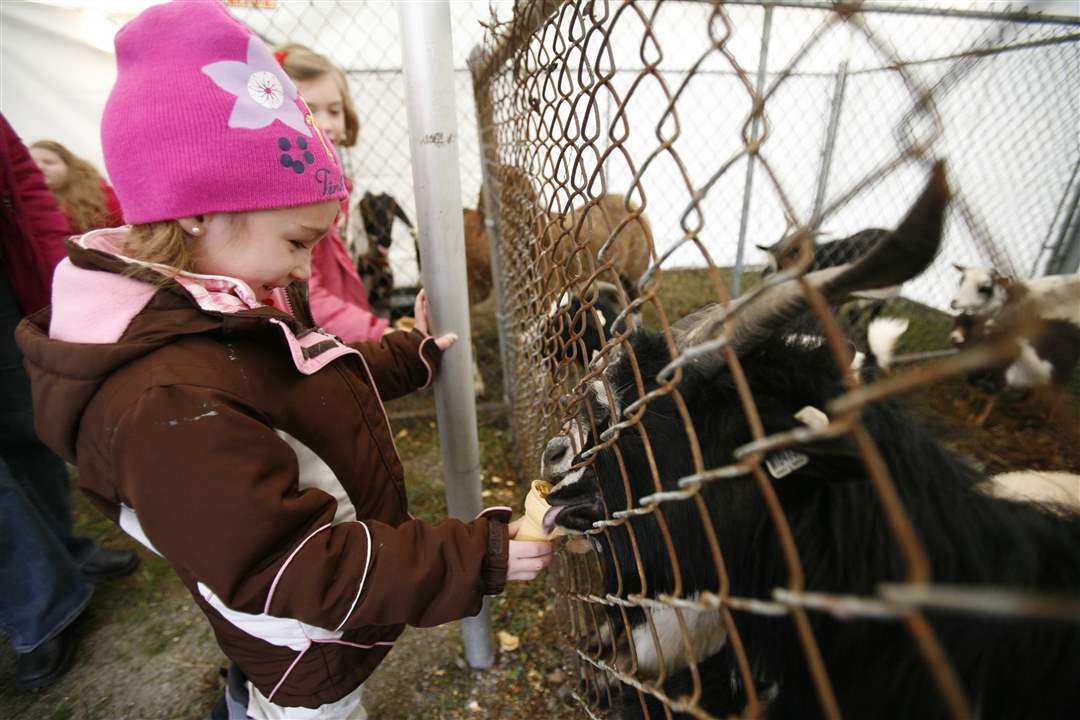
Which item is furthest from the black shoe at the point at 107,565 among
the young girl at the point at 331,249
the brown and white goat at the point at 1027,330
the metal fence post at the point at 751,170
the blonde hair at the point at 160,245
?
the metal fence post at the point at 751,170

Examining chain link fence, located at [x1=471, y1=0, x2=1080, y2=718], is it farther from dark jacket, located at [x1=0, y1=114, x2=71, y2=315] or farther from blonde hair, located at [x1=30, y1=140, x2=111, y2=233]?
blonde hair, located at [x1=30, y1=140, x2=111, y2=233]

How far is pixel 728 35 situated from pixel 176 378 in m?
1.03

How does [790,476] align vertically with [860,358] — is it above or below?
below

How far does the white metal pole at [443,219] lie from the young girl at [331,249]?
2.28 ft

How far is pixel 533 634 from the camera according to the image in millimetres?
2322

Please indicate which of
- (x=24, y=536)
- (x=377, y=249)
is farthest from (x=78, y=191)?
(x=24, y=536)

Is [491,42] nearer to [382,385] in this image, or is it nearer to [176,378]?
[382,385]

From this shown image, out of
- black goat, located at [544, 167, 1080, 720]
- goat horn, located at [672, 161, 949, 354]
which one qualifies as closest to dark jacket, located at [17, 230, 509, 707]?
black goat, located at [544, 167, 1080, 720]

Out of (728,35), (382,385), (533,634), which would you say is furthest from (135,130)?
(533,634)

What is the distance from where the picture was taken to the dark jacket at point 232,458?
3.01 feet

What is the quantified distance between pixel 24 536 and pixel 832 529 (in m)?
2.83

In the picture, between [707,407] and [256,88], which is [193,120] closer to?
[256,88]

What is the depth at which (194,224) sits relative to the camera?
113cm

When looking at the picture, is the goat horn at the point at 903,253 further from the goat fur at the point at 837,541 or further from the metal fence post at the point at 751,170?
the metal fence post at the point at 751,170
